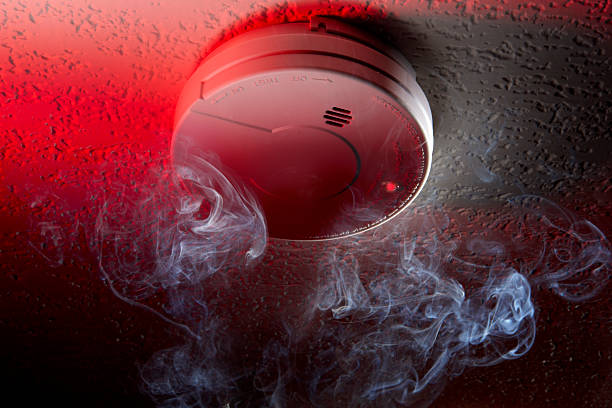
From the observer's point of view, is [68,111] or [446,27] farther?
[68,111]

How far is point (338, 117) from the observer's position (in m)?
0.68

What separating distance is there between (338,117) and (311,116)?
0.04 m

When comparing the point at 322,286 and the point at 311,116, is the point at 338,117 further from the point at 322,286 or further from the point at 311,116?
the point at 322,286

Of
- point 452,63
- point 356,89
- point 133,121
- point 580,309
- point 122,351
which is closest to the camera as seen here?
point 356,89

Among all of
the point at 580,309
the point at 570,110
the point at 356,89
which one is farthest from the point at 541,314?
the point at 356,89

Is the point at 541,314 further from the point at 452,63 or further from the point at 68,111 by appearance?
the point at 68,111

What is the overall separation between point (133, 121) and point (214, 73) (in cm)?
30

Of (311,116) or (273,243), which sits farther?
(273,243)

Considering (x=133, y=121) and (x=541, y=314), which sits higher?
(x=541, y=314)

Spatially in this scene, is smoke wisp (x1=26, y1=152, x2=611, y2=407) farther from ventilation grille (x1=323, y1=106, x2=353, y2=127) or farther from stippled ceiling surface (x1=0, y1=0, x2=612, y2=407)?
ventilation grille (x1=323, y1=106, x2=353, y2=127)

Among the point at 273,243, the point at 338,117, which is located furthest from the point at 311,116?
the point at 273,243

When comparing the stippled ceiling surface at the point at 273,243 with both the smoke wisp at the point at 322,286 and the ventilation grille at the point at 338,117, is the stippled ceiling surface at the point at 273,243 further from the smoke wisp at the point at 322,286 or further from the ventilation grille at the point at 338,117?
the ventilation grille at the point at 338,117

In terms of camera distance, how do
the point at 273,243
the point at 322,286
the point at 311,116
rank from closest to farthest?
the point at 311,116
the point at 273,243
the point at 322,286

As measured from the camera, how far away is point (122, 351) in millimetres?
1535
